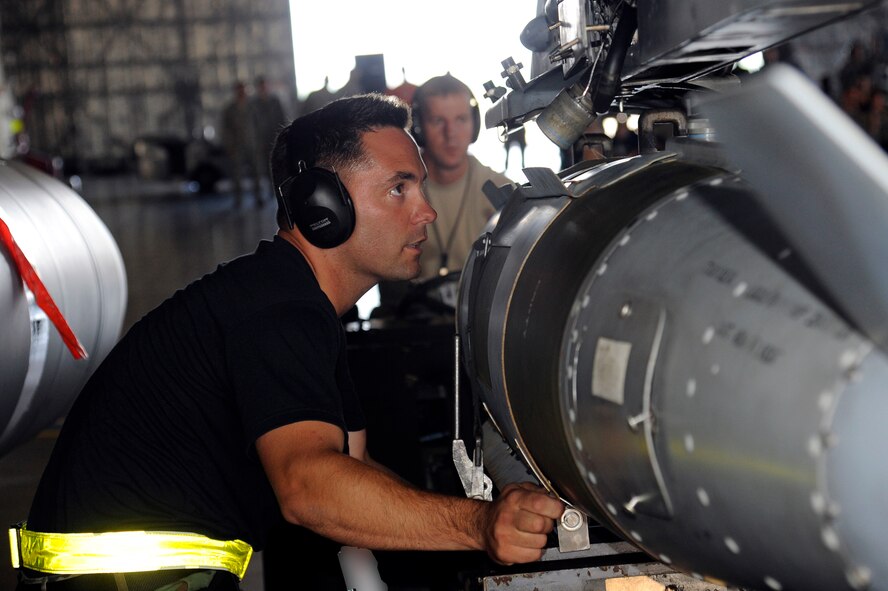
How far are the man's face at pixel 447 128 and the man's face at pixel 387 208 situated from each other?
1.97 metres

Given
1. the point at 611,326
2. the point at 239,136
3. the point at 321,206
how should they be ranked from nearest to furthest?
1. the point at 611,326
2. the point at 321,206
3. the point at 239,136

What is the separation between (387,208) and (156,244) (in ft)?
25.7

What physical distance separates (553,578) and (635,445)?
651 millimetres

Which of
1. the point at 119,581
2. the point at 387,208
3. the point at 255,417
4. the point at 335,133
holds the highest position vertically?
the point at 335,133

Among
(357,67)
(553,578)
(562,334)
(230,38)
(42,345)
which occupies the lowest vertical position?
(553,578)

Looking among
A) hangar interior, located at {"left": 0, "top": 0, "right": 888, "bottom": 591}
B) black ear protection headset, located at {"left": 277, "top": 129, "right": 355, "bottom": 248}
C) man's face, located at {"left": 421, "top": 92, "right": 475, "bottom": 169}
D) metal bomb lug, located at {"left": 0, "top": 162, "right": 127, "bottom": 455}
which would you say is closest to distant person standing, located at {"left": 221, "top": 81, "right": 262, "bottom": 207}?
hangar interior, located at {"left": 0, "top": 0, "right": 888, "bottom": 591}

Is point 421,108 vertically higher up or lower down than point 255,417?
higher up

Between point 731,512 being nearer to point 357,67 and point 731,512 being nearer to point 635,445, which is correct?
point 635,445

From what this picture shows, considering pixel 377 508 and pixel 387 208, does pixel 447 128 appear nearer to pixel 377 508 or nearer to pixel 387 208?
pixel 387 208

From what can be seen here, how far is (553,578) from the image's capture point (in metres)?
1.73

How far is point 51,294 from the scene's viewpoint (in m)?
3.20

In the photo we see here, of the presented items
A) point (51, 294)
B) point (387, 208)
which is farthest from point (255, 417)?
point (51, 294)

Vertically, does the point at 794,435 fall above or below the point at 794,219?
below

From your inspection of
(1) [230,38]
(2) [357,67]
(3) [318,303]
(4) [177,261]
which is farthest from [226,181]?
(3) [318,303]
